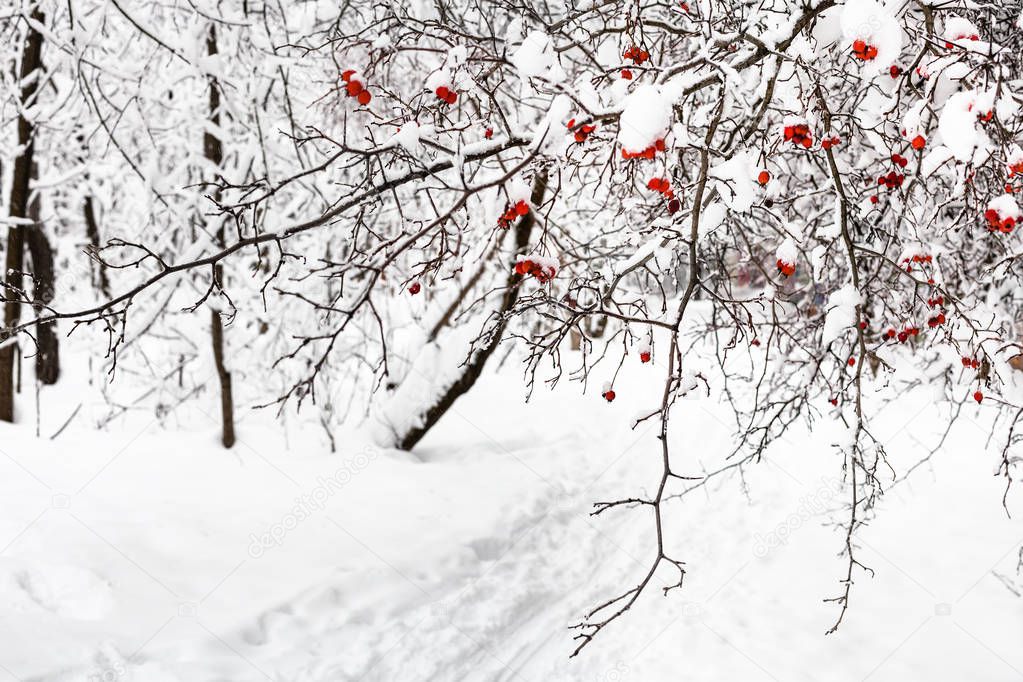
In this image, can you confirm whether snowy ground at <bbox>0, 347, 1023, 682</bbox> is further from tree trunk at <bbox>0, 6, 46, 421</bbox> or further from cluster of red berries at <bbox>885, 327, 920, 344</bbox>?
cluster of red berries at <bbox>885, 327, 920, 344</bbox>

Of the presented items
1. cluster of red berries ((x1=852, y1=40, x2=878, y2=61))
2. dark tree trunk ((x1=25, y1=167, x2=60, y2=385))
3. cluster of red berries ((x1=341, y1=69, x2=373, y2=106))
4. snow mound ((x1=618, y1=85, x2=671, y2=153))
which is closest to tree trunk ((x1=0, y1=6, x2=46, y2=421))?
dark tree trunk ((x1=25, y1=167, x2=60, y2=385))

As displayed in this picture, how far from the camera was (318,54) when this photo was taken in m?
5.45

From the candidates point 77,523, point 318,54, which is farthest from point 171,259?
point 77,523

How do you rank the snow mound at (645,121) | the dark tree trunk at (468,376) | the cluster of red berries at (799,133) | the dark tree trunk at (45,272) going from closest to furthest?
1. the snow mound at (645,121)
2. the cluster of red berries at (799,133)
3. the dark tree trunk at (468,376)
4. the dark tree trunk at (45,272)

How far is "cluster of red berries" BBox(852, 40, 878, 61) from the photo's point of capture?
68.3 inches

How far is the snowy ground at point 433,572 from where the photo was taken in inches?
138

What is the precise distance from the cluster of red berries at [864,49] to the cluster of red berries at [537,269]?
3.52 feet

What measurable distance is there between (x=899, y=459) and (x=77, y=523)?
7.14m

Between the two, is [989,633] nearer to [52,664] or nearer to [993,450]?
[993,450]

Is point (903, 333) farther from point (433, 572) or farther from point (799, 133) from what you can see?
point (433, 572)

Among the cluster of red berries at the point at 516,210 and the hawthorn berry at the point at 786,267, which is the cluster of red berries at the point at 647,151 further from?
the hawthorn berry at the point at 786,267

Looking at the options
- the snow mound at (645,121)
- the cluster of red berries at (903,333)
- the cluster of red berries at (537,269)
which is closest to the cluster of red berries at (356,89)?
the cluster of red berries at (537,269)

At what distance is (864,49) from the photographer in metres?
1.74

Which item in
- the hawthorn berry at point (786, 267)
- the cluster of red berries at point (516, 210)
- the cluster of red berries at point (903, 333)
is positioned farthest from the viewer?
the cluster of red berries at point (903, 333)
